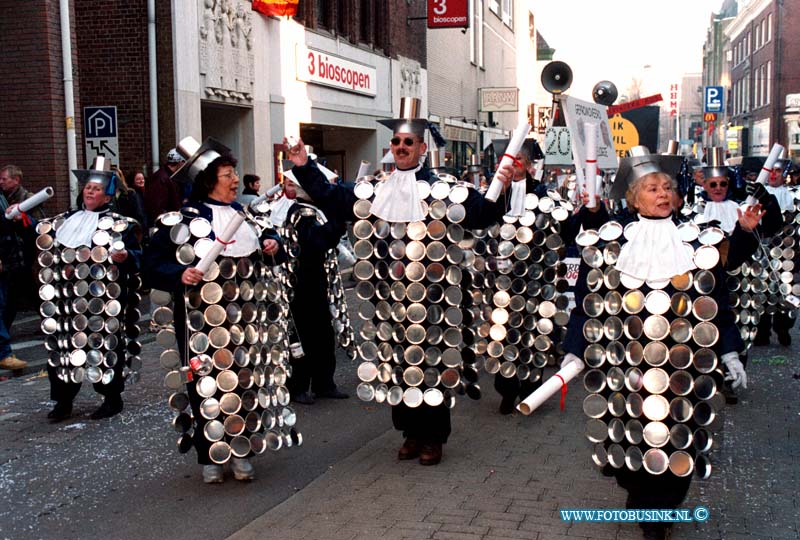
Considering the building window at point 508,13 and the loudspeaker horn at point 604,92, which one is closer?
the loudspeaker horn at point 604,92

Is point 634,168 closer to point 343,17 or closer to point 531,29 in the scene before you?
point 343,17

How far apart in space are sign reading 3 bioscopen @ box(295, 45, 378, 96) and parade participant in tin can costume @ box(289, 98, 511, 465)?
16.8 meters

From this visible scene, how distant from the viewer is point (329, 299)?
329 inches

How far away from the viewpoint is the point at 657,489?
4637 mm

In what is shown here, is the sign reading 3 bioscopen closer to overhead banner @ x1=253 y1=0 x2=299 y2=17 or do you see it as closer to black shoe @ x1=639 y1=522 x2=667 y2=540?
overhead banner @ x1=253 y1=0 x2=299 y2=17

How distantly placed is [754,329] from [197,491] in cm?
508

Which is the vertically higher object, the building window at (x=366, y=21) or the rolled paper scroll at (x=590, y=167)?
the building window at (x=366, y=21)

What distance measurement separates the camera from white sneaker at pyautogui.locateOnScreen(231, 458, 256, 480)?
18.7 feet

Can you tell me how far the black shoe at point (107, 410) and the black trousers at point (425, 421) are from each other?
255 centimetres

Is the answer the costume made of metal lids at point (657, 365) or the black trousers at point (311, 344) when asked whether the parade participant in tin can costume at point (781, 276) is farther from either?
the costume made of metal lids at point (657, 365)

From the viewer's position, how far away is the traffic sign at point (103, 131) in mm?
13953

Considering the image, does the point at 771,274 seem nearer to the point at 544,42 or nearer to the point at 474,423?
the point at 474,423

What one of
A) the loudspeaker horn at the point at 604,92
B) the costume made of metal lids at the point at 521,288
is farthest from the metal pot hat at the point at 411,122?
the loudspeaker horn at the point at 604,92

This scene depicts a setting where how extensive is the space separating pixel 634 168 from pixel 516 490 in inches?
74.5
